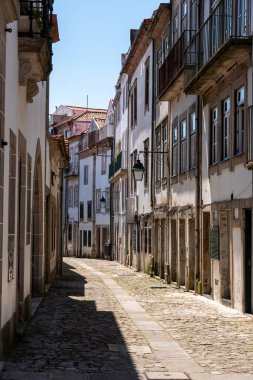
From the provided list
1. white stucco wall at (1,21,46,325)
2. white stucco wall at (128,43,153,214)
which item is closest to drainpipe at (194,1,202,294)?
white stucco wall at (1,21,46,325)

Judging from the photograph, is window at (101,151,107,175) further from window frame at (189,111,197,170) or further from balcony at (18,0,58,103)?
balcony at (18,0,58,103)

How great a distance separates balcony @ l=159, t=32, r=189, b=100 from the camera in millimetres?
18969

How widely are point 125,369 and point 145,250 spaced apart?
20340mm

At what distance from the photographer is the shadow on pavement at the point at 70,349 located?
7.70 m

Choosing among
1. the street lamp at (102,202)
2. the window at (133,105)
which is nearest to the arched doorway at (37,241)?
the window at (133,105)

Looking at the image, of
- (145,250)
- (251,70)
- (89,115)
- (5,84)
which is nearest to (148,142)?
(145,250)

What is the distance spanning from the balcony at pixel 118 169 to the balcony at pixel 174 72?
14.7 m

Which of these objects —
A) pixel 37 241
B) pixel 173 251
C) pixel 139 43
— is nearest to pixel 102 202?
pixel 139 43

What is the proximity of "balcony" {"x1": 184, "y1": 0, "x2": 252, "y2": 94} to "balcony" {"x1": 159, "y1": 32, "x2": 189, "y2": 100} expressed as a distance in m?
0.69

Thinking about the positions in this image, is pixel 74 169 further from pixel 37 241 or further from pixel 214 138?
pixel 37 241

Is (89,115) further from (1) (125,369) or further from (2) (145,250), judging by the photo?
(1) (125,369)

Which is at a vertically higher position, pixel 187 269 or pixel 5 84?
pixel 5 84

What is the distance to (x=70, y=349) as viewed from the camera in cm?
930

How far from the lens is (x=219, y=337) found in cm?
1059
